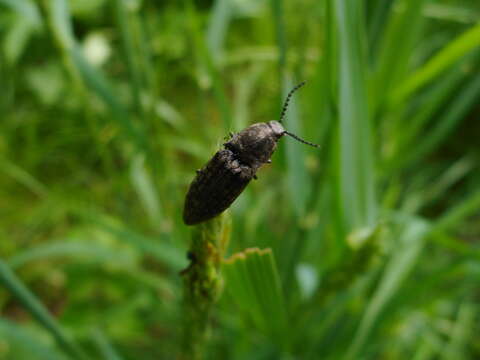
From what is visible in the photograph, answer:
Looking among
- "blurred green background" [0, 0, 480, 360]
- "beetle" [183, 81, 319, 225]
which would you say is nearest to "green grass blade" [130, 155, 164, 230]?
"blurred green background" [0, 0, 480, 360]

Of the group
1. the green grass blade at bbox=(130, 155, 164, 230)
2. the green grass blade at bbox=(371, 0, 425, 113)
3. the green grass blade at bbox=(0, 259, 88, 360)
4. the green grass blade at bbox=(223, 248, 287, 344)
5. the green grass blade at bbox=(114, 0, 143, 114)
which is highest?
the green grass blade at bbox=(130, 155, 164, 230)

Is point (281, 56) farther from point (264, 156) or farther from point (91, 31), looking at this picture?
point (91, 31)

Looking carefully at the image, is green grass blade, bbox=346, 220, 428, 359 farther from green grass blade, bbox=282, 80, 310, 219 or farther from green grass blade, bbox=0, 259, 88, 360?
green grass blade, bbox=0, 259, 88, 360

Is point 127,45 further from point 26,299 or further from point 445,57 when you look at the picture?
point 445,57

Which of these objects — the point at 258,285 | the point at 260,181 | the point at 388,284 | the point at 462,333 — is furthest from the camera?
the point at 260,181

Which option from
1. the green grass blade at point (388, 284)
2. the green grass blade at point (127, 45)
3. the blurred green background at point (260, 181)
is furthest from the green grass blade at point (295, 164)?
the green grass blade at point (127, 45)

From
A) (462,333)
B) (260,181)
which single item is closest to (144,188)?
(260,181)

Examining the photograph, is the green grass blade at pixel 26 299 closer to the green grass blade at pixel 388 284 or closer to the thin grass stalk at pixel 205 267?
the thin grass stalk at pixel 205 267

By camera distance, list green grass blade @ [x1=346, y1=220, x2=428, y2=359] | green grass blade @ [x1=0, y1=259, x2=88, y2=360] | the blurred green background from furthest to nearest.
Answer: green grass blade @ [x1=346, y1=220, x2=428, y2=359]
the blurred green background
green grass blade @ [x1=0, y1=259, x2=88, y2=360]
